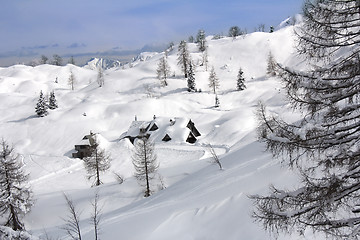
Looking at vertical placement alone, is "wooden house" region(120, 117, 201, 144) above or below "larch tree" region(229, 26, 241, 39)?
below

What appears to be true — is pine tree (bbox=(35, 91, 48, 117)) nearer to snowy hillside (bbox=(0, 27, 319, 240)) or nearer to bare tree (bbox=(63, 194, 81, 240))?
snowy hillside (bbox=(0, 27, 319, 240))

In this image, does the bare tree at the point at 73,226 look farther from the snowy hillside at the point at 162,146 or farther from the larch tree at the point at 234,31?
the larch tree at the point at 234,31

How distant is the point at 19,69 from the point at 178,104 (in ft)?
346

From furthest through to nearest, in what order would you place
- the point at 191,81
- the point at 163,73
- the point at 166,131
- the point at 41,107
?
the point at 163,73 → the point at 191,81 → the point at 41,107 → the point at 166,131

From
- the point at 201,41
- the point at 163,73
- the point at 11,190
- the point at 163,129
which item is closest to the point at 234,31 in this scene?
the point at 201,41

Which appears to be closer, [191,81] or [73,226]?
[73,226]

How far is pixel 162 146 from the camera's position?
45.9 meters

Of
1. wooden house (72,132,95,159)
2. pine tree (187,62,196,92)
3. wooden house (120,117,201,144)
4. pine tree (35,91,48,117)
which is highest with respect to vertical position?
pine tree (187,62,196,92)

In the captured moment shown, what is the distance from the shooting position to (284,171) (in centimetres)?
1266

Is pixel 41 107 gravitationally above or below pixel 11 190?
below

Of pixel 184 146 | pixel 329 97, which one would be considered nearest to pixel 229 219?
pixel 329 97

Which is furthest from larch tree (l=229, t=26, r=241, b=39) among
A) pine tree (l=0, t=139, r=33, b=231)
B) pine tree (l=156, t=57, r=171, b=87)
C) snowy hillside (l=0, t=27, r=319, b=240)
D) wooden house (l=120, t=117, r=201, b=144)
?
pine tree (l=0, t=139, r=33, b=231)

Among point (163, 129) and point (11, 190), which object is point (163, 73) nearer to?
point (163, 129)

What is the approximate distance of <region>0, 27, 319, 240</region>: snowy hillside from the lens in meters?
12.4
